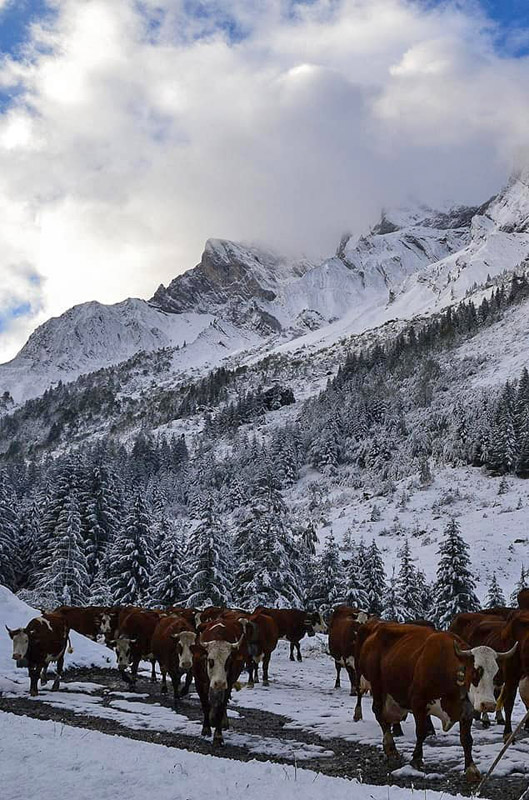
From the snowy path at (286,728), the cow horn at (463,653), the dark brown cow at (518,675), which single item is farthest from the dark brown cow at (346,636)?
the cow horn at (463,653)

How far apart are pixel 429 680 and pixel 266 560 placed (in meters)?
26.4

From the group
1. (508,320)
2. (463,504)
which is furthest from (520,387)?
(508,320)

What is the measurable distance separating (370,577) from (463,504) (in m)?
26.6

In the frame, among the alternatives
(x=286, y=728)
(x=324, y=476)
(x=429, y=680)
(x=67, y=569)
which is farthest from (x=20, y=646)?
(x=324, y=476)

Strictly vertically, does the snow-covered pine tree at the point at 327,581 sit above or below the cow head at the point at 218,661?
below

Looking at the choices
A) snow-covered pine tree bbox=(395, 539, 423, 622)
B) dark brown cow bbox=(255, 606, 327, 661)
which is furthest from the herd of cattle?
snow-covered pine tree bbox=(395, 539, 423, 622)

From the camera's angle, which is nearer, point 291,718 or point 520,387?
point 291,718

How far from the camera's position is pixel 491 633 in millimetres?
9492

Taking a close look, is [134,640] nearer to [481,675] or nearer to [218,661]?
[218,661]

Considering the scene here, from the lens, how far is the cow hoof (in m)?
6.54

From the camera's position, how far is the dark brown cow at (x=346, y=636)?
44.3 ft

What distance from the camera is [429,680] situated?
706cm

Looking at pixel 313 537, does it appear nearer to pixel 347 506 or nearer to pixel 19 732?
pixel 347 506

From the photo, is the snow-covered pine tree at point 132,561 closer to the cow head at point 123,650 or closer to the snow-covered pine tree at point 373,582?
the snow-covered pine tree at point 373,582
